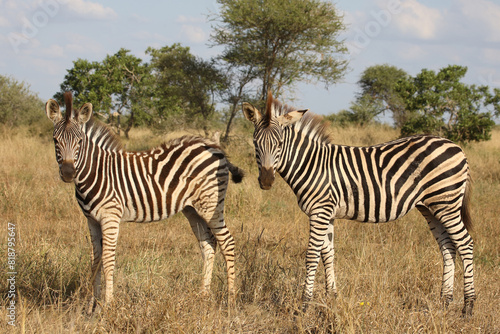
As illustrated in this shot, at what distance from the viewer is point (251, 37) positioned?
1681cm

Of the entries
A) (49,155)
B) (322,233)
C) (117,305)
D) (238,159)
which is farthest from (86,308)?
(49,155)

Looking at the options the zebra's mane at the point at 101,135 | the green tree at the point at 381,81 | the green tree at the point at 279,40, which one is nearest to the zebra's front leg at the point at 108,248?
the zebra's mane at the point at 101,135

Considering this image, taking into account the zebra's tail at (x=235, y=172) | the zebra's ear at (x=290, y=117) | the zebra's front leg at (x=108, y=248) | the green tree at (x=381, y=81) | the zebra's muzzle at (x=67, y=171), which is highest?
the green tree at (x=381, y=81)

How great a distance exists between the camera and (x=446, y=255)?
483 cm

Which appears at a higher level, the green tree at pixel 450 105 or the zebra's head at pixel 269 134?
the green tree at pixel 450 105

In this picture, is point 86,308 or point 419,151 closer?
point 86,308

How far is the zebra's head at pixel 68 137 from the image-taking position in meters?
4.28

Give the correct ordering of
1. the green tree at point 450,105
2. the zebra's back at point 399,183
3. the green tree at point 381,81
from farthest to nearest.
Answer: the green tree at point 381,81 < the green tree at point 450,105 < the zebra's back at point 399,183

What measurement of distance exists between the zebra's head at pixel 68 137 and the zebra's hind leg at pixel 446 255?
3.63 m

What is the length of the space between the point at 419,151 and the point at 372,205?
2.52 feet

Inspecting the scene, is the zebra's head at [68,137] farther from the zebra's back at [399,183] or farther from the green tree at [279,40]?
the green tree at [279,40]

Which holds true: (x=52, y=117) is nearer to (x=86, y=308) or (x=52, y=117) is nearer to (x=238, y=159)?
(x=86, y=308)

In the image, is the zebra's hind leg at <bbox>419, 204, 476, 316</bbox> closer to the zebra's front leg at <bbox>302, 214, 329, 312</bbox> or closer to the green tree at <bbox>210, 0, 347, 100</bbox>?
the zebra's front leg at <bbox>302, 214, 329, 312</bbox>

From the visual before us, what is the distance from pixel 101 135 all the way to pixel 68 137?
66 centimetres
